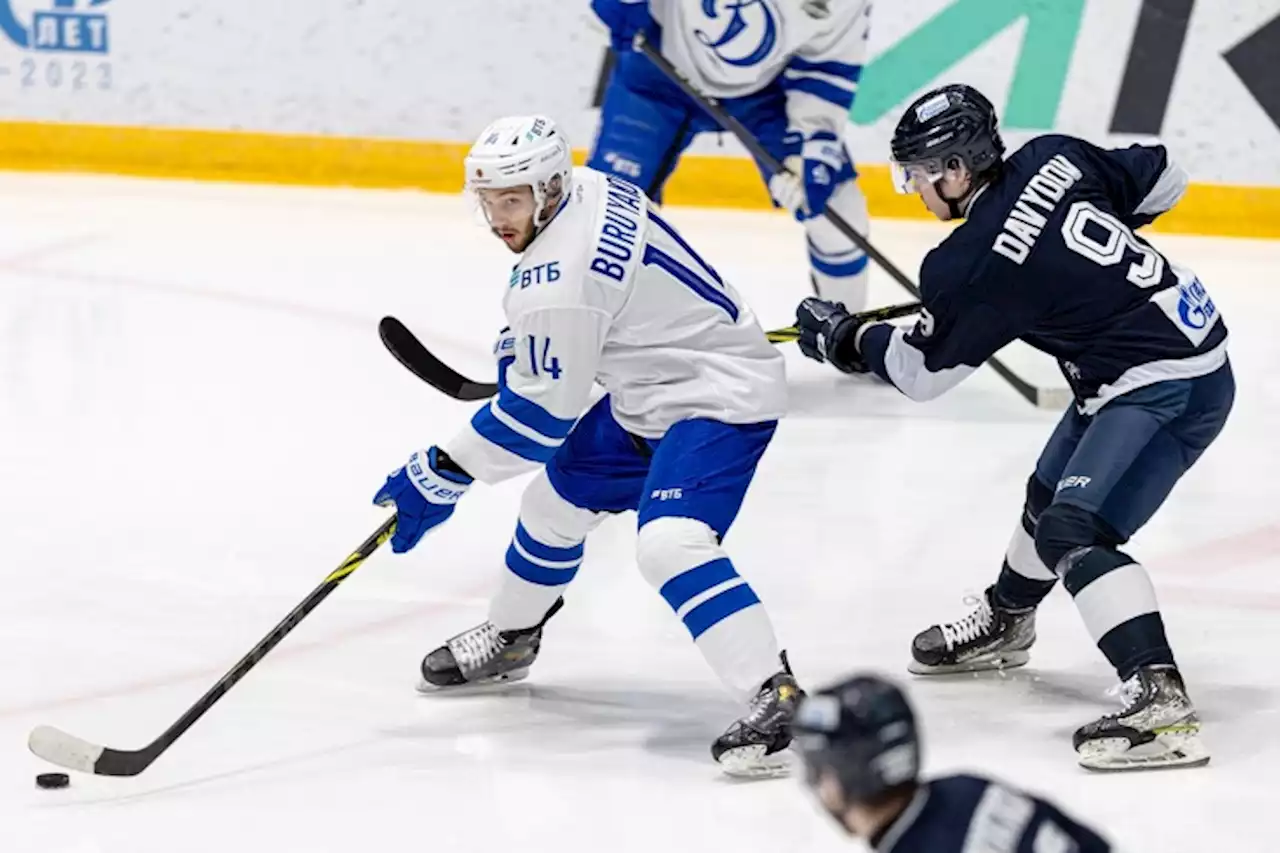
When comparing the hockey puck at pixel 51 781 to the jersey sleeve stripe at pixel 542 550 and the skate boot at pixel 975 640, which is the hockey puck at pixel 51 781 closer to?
the jersey sleeve stripe at pixel 542 550

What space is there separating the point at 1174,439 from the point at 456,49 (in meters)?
4.21

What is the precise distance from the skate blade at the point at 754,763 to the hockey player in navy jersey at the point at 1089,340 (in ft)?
1.37

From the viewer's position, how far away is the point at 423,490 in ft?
9.58

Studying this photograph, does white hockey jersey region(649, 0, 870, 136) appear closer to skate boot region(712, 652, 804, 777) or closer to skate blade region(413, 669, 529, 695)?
skate blade region(413, 669, 529, 695)

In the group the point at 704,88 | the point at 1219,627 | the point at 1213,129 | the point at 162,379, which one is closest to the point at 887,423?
the point at 704,88

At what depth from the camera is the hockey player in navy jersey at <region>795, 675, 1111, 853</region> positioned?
1502 millimetres

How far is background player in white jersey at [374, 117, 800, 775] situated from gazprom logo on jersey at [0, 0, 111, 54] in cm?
430

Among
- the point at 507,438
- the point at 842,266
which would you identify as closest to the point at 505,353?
the point at 507,438

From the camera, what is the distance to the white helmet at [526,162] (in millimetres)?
2834

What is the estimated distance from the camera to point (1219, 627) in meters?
3.54

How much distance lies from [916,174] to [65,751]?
4.58ft

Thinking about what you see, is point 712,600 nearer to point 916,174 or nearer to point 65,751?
point 916,174

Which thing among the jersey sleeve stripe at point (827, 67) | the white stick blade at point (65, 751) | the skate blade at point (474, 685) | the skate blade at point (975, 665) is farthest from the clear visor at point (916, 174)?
the jersey sleeve stripe at point (827, 67)

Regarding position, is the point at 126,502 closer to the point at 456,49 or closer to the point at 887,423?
the point at 887,423
